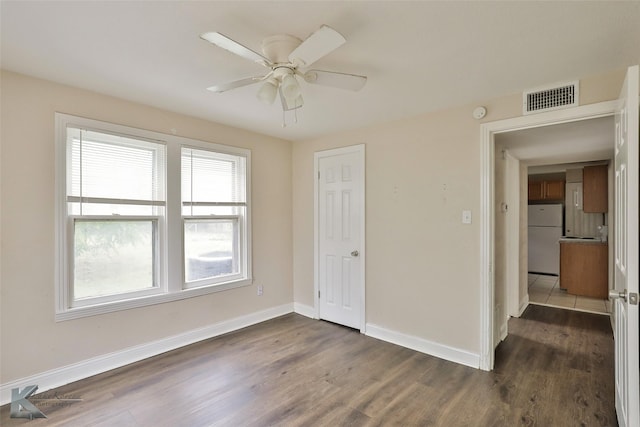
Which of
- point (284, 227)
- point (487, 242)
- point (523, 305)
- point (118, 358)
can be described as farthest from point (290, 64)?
point (523, 305)

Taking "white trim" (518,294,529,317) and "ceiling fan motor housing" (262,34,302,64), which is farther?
"white trim" (518,294,529,317)

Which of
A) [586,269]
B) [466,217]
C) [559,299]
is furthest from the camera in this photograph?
[586,269]

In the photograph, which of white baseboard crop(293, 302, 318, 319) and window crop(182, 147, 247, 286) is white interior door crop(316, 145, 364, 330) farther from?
window crop(182, 147, 247, 286)

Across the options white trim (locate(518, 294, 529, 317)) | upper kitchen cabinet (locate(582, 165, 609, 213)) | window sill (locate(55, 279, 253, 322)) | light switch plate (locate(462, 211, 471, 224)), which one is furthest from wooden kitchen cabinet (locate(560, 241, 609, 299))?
window sill (locate(55, 279, 253, 322))

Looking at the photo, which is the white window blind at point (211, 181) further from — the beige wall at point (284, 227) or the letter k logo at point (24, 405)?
the letter k logo at point (24, 405)

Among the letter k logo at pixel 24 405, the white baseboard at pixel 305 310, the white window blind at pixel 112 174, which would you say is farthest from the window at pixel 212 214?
the letter k logo at pixel 24 405

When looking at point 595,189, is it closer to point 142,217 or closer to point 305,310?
point 305,310

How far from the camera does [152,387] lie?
2441 millimetres

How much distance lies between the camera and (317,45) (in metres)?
1.52

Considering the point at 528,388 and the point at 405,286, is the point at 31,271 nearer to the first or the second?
the point at 405,286

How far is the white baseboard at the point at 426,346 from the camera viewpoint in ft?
9.27

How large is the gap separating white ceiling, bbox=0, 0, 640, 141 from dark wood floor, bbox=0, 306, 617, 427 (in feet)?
7.75

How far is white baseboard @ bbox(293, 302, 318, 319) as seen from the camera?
4.13 m

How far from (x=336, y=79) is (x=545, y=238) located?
6.79 m
